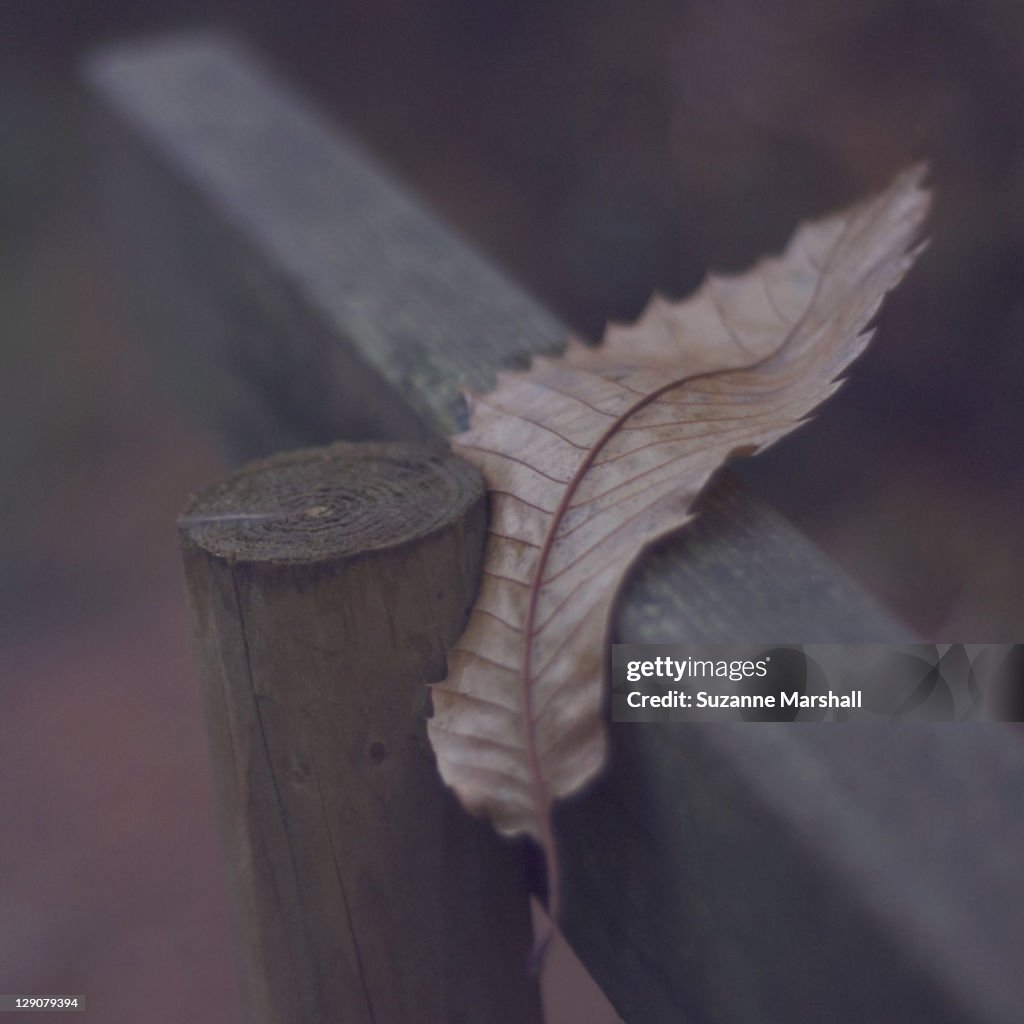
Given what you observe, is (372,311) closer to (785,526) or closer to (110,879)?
(785,526)

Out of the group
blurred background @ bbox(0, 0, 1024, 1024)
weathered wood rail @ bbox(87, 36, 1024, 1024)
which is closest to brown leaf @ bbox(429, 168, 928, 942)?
weathered wood rail @ bbox(87, 36, 1024, 1024)

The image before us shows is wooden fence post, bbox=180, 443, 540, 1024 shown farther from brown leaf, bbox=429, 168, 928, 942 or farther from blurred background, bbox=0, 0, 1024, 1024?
blurred background, bbox=0, 0, 1024, 1024

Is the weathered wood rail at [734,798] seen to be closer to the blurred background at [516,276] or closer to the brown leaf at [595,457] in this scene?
the brown leaf at [595,457]

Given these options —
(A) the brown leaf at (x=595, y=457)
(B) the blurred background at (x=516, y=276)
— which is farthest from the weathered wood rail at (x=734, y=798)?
(B) the blurred background at (x=516, y=276)

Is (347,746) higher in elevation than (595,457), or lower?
lower

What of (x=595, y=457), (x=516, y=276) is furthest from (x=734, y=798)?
(x=516, y=276)

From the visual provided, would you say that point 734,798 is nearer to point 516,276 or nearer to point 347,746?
point 347,746

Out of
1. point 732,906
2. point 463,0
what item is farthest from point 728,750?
point 463,0
